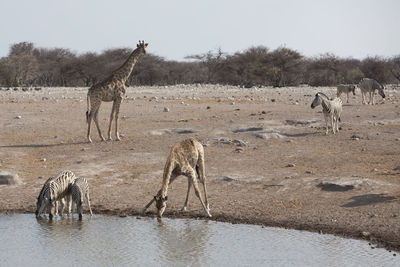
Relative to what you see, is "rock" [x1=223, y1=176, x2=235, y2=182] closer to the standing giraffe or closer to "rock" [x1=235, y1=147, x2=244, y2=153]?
"rock" [x1=235, y1=147, x2=244, y2=153]

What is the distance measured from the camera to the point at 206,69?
62844 mm

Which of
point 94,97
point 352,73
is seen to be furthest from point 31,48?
point 94,97

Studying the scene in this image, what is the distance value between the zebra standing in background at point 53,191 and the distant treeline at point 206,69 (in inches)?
1448

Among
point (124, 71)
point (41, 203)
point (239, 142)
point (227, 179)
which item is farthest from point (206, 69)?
point (41, 203)

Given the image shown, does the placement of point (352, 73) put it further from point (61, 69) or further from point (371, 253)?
point (371, 253)

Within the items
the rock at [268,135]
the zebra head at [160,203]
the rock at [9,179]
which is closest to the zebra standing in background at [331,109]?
the rock at [268,135]

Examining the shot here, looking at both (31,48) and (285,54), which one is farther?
(31,48)

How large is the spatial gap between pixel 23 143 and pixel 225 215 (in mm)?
8642

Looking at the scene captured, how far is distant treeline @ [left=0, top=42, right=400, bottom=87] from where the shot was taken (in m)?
51.9

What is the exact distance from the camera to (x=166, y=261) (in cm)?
872

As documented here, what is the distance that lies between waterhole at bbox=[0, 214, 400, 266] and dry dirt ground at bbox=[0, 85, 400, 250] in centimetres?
49

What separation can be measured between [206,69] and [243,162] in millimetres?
48727

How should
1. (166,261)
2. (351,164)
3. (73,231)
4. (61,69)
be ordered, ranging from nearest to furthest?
(166,261) < (73,231) < (351,164) < (61,69)

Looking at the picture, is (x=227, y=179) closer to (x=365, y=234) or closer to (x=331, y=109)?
(x=365, y=234)
